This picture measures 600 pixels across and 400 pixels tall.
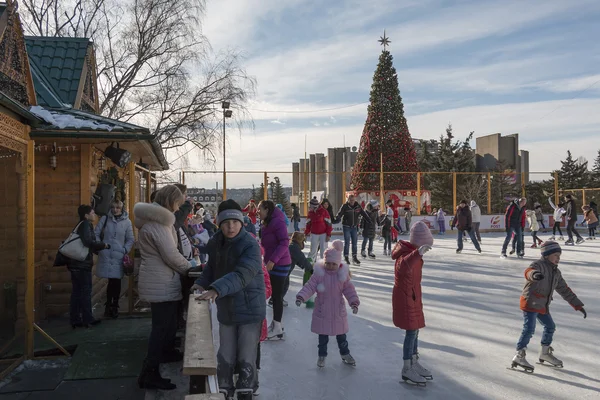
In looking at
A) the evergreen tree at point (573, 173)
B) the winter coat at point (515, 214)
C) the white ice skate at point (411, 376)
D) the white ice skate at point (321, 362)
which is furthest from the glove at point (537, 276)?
the evergreen tree at point (573, 173)

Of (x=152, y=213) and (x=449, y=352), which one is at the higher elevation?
(x=152, y=213)

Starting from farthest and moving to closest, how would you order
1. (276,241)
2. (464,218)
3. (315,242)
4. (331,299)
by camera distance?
(464,218)
(315,242)
(276,241)
(331,299)

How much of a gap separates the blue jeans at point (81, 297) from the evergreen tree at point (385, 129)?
21.6 metres

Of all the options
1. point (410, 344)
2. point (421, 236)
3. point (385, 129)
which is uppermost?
point (385, 129)

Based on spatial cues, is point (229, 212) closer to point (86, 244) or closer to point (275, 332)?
point (275, 332)

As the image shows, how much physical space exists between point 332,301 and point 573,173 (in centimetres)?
4250

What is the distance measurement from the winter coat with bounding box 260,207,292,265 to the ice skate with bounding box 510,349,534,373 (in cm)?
247

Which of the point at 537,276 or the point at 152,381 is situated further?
the point at 537,276

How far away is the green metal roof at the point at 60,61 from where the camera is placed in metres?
9.00

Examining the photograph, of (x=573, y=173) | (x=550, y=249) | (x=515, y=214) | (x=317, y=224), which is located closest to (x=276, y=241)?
(x=550, y=249)

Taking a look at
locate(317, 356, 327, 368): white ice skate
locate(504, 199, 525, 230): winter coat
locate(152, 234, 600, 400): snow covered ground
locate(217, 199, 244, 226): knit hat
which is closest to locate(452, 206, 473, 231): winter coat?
locate(504, 199, 525, 230): winter coat

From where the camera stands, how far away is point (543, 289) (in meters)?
4.57

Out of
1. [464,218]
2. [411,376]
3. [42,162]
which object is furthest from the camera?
[464,218]

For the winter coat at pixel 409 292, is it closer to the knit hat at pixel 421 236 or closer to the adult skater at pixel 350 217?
the knit hat at pixel 421 236
